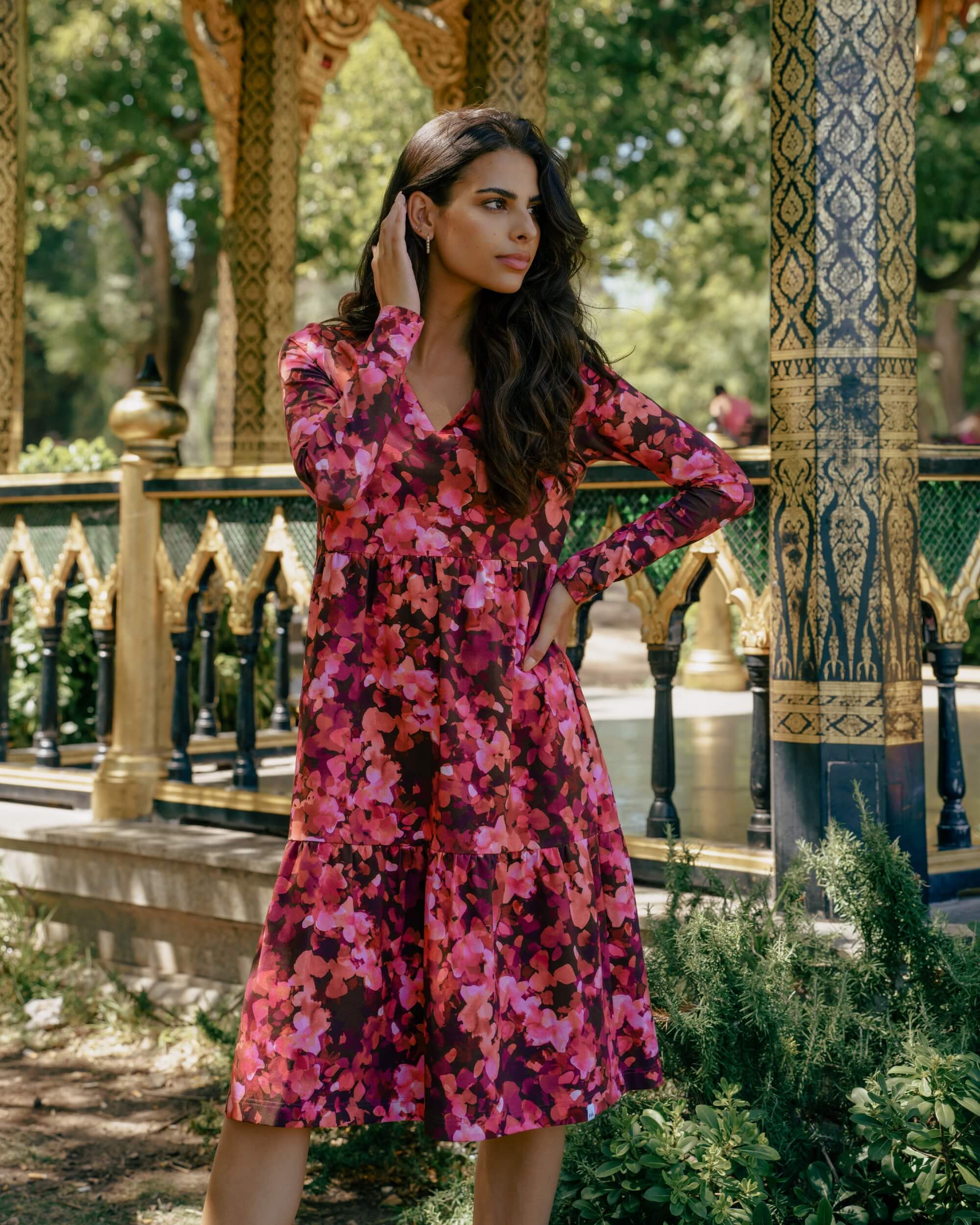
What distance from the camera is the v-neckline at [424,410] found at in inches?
106

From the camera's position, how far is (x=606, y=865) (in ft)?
9.17

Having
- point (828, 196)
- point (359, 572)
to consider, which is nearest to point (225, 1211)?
point (359, 572)

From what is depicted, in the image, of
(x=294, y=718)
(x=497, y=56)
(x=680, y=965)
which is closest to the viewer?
(x=680, y=965)

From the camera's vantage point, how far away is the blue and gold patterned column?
4.00 m

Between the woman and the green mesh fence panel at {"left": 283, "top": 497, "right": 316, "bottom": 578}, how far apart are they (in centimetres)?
229

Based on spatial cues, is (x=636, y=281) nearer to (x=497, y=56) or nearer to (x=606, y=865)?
(x=497, y=56)

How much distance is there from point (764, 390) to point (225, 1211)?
34833mm

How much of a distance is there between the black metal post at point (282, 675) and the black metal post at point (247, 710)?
1.55 metres

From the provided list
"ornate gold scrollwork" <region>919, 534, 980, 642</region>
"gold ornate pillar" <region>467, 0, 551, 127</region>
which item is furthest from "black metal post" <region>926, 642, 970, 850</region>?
"gold ornate pillar" <region>467, 0, 551, 127</region>

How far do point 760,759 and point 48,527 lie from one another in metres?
3.07

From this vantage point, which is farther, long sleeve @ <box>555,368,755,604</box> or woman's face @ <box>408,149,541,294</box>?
long sleeve @ <box>555,368,755,604</box>

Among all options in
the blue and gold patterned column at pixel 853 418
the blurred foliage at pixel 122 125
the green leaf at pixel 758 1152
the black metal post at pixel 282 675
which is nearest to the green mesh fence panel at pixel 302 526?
the blue and gold patterned column at pixel 853 418

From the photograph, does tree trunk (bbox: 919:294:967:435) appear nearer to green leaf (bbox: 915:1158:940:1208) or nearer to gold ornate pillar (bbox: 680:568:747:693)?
gold ornate pillar (bbox: 680:568:747:693)

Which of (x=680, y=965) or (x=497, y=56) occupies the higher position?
(x=497, y=56)
